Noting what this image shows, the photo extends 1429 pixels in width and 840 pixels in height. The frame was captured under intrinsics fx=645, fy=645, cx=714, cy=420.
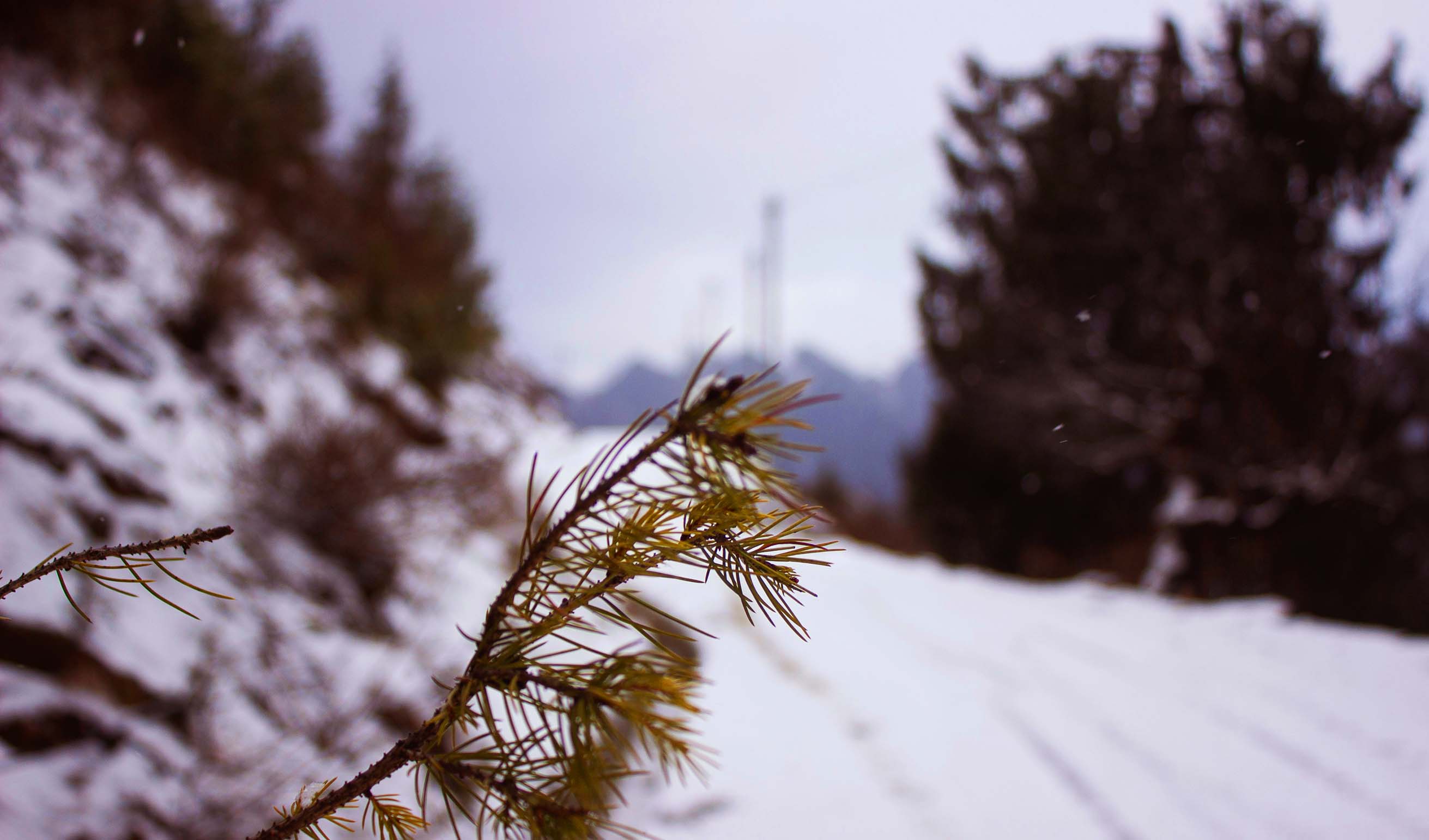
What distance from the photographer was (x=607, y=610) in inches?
23.5

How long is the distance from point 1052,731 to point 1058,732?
0.02m

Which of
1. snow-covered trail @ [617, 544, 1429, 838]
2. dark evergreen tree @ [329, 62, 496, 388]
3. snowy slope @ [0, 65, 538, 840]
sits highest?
dark evergreen tree @ [329, 62, 496, 388]

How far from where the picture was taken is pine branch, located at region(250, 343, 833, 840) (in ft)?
1.80

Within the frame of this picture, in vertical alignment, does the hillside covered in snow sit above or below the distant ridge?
below

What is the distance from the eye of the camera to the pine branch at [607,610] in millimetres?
548

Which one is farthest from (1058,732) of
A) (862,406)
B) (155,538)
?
(862,406)

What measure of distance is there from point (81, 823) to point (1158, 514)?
13.5 m

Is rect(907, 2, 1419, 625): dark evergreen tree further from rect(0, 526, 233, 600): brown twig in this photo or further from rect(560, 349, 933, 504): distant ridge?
rect(560, 349, 933, 504): distant ridge

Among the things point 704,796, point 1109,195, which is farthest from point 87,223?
point 1109,195

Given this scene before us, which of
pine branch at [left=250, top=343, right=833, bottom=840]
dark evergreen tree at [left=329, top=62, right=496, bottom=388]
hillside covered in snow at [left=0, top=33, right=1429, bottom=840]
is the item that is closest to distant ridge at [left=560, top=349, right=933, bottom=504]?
dark evergreen tree at [left=329, top=62, right=496, bottom=388]

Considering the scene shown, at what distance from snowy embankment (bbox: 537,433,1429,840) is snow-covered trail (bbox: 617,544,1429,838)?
0.01 metres

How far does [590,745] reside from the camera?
0.55 meters

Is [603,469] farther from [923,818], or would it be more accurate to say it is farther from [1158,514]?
[1158,514]

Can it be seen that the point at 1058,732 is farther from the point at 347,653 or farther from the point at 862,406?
the point at 862,406
